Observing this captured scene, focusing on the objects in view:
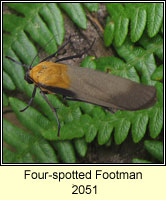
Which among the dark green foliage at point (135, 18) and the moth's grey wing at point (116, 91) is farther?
the dark green foliage at point (135, 18)

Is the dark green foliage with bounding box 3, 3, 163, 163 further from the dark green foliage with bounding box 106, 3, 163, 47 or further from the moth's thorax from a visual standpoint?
the moth's thorax

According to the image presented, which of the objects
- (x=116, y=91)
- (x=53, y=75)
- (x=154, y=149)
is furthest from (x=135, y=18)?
(x=154, y=149)

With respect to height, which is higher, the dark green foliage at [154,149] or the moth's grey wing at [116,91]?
the moth's grey wing at [116,91]

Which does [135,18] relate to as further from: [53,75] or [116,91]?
[53,75]

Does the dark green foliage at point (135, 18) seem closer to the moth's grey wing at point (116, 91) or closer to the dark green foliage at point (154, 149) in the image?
the moth's grey wing at point (116, 91)

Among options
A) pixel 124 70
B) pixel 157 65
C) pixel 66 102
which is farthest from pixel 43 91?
pixel 157 65

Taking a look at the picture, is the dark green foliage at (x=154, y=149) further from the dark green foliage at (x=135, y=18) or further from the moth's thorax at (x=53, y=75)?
the moth's thorax at (x=53, y=75)

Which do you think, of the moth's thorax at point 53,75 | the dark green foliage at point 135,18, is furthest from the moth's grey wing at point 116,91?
the dark green foliage at point 135,18

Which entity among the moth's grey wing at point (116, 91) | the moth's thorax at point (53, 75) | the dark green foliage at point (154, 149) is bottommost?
the dark green foliage at point (154, 149)

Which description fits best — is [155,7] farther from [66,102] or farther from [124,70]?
[66,102]
